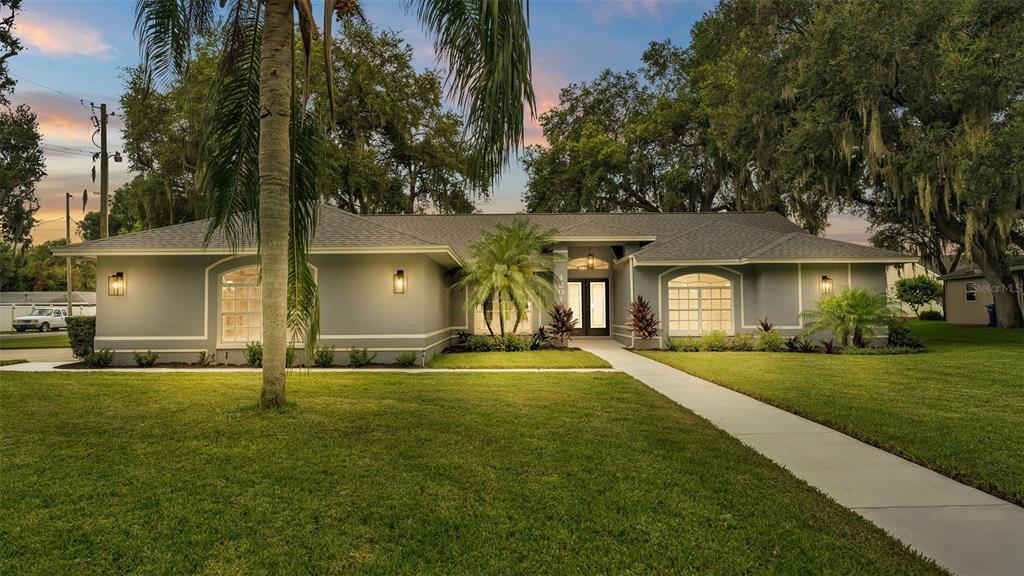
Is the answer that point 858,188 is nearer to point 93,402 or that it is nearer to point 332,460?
point 332,460

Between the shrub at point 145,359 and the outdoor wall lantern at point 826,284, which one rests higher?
the outdoor wall lantern at point 826,284

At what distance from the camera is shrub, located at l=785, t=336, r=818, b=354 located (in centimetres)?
1292

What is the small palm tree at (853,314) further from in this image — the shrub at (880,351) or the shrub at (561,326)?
the shrub at (561,326)

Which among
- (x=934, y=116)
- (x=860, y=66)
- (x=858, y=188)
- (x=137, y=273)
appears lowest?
(x=137, y=273)

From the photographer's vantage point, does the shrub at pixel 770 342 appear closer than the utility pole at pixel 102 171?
Yes

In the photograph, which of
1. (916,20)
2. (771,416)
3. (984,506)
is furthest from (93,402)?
(916,20)

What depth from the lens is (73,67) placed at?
11625 millimetres

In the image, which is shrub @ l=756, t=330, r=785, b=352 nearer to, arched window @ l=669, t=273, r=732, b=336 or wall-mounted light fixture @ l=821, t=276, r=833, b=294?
arched window @ l=669, t=273, r=732, b=336

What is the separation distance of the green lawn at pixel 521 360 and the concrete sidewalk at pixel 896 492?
166 inches

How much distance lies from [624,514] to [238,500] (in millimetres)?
2564

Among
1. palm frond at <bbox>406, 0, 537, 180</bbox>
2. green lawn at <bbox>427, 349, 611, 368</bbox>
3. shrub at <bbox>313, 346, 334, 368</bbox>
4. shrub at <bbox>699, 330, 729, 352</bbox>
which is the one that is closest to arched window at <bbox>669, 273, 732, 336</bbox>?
shrub at <bbox>699, 330, 729, 352</bbox>

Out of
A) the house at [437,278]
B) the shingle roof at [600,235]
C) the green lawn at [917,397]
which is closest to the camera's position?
the green lawn at [917,397]

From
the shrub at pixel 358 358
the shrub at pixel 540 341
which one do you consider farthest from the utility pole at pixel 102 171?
the shrub at pixel 540 341

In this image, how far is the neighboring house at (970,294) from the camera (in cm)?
2281
